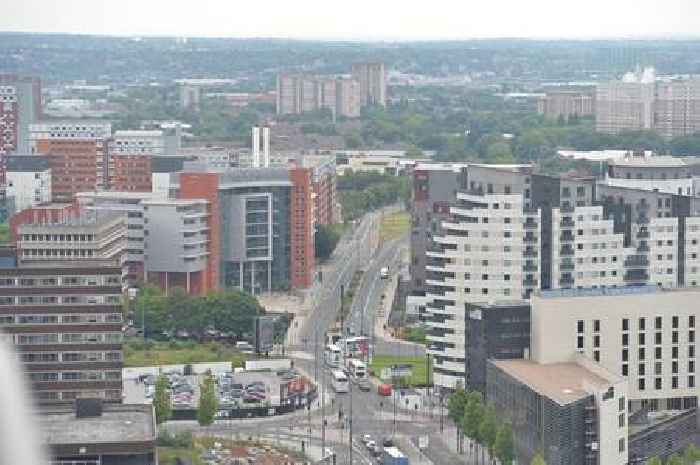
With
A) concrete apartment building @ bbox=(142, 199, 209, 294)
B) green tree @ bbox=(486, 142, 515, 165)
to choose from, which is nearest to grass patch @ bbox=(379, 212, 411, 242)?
concrete apartment building @ bbox=(142, 199, 209, 294)

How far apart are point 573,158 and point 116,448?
76.8ft

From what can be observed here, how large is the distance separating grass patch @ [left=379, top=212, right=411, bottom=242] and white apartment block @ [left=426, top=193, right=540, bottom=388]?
11162mm

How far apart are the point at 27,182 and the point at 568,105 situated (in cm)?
2242

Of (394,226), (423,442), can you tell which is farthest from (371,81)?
(423,442)

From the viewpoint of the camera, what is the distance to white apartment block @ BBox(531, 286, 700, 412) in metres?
15.2

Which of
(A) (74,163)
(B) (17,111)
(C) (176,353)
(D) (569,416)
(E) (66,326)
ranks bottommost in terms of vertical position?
(C) (176,353)

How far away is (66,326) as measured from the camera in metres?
15.6

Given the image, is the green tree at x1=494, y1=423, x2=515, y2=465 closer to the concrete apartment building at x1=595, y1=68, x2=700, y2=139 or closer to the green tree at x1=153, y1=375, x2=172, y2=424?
the green tree at x1=153, y1=375, x2=172, y2=424

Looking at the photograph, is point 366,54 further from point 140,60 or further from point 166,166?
point 166,166

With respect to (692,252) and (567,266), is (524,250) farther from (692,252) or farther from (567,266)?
(692,252)

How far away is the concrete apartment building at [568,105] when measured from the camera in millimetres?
49656

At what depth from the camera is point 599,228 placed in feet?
57.1

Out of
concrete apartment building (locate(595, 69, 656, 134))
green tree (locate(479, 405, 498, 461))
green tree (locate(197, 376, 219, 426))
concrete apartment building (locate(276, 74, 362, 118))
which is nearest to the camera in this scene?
green tree (locate(479, 405, 498, 461))

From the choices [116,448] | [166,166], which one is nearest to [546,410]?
[116,448]
